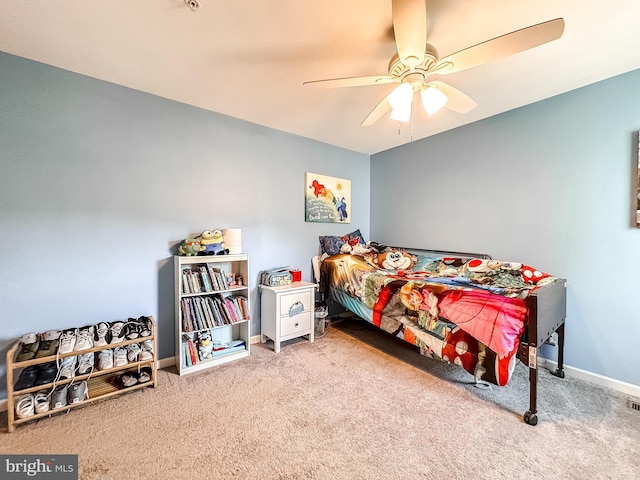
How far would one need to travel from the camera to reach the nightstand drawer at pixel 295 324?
259cm

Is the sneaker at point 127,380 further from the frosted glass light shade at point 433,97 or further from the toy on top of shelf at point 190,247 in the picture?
the frosted glass light shade at point 433,97

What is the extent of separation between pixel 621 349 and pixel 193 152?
155 inches

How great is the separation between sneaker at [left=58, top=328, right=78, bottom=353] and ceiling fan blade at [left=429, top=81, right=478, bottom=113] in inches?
112

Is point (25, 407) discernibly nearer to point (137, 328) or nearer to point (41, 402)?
point (41, 402)

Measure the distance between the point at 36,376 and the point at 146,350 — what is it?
0.58m

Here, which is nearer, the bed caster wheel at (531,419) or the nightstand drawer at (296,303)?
the bed caster wheel at (531,419)

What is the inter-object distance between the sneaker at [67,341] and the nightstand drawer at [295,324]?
1542 millimetres

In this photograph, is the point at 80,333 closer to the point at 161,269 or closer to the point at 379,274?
the point at 161,269

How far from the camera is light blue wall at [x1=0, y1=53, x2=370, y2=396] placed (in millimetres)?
1756

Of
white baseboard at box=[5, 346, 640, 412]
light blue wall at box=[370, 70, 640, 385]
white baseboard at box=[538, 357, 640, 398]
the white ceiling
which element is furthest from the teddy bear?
white baseboard at box=[538, 357, 640, 398]

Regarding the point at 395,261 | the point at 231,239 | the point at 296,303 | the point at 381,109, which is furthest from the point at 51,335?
the point at 395,261

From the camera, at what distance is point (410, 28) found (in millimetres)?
1179

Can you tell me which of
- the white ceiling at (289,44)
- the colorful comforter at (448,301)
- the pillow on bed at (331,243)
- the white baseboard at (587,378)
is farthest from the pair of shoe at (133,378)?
the white ceiling at (289,44)

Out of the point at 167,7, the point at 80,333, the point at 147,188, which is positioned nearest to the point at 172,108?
the point at 147,188
